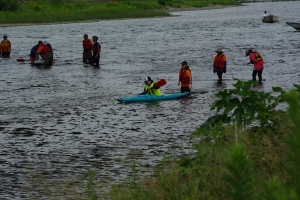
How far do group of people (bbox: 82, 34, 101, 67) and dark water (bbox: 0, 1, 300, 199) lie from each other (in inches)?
26.3

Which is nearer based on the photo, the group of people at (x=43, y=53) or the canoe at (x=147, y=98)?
the canoe at (x=147, y=98)

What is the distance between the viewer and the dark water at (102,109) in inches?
595

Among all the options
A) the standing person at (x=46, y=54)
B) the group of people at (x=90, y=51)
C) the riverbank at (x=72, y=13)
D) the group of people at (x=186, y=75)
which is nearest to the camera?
the group of people at (x=186, y=75)

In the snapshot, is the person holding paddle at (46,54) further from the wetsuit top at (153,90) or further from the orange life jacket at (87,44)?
the wetsuit top at (153,90)

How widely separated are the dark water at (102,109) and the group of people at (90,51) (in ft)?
2.19

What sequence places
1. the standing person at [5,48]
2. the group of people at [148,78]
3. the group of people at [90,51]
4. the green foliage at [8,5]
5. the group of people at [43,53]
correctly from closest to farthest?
the group of people at [148,78] < the group of people at [90,51] < the group of people at [43,53] < the standing person at [5,48] < the green foliage at [8,5]

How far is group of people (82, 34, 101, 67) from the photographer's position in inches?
1513

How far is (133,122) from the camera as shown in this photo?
72.3 feet

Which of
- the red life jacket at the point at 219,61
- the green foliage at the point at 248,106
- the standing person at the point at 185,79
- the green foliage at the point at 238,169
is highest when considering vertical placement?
the green foliage at the point at 238,169

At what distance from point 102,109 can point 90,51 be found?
16213 millimetres

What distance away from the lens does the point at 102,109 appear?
25.2m

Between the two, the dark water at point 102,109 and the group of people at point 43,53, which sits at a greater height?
the group of people at point 43,53

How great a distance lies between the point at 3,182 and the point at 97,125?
7751mm

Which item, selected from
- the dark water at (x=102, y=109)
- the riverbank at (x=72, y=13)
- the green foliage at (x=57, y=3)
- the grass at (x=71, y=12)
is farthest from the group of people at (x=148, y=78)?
the green foliage at (x=57, y=3)
